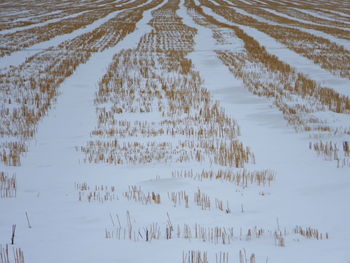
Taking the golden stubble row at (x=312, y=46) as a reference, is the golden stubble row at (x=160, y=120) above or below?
below

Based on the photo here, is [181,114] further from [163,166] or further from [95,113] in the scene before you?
[163,166]

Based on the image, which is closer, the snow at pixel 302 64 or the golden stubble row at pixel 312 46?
the snow at pixel 302 64

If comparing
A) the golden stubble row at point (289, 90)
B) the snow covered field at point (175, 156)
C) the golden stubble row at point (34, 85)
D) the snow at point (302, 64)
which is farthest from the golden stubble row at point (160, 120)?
the snow at point (302, 64)

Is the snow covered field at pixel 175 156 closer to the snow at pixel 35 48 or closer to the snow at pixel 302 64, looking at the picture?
the snow at pixel 302 64

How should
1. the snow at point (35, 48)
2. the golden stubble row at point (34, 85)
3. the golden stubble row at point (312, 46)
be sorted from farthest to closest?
the snow at point (35, 48) < the golden stubble row at point (312, 46) < the golden stubble row at point (34, 85)

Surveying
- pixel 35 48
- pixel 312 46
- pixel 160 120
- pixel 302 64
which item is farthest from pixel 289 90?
pixel 35 48

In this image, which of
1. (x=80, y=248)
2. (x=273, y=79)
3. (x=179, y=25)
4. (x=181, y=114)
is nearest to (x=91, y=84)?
(x=181, y=114)

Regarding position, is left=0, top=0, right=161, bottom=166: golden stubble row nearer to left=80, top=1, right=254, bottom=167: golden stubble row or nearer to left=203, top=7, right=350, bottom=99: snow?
A: left=80, top=1, right=254, bottom=167: golden stubble row

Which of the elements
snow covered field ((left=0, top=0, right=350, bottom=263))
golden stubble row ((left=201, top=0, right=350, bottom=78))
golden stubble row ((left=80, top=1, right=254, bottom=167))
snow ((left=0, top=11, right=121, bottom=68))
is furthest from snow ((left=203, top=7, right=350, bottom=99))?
snow ((left=0, top=11, right=121, bottom=68))

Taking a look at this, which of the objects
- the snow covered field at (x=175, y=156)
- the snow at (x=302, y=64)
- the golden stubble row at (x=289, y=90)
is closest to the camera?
the snow covered field at (x=175, y=156)
